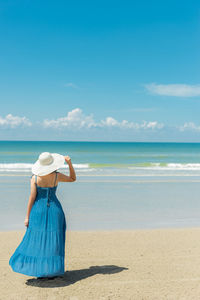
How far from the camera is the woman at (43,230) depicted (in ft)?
14.0

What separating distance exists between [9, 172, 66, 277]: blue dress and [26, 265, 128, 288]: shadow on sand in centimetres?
37

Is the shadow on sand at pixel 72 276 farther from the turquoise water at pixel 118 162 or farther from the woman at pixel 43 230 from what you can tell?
the turquoise water at pixel 118 162

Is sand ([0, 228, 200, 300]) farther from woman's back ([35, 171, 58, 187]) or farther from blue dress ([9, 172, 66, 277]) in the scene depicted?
woman's back ([35, 171, 58, 187])

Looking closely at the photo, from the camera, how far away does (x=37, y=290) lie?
439cm

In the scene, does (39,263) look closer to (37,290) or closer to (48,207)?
(37,290)

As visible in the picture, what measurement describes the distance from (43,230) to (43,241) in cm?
13

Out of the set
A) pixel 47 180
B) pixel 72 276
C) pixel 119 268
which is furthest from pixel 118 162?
pixel 47 180

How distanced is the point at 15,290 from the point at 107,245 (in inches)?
94.7

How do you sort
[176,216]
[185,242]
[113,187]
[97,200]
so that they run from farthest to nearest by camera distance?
[113,187] < [97,200] < [176,216] < [185,242]

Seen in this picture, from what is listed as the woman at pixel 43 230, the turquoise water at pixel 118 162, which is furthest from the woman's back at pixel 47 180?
the turquoise water at pixel 118 162

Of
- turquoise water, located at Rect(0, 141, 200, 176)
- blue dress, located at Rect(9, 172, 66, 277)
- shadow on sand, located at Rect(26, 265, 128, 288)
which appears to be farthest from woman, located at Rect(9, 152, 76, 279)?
turquoise water, located at Rect(0, 141, 200, 176)

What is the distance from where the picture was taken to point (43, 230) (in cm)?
429

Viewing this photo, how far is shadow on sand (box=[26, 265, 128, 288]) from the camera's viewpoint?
181 inches

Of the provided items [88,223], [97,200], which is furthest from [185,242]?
[97,200]
